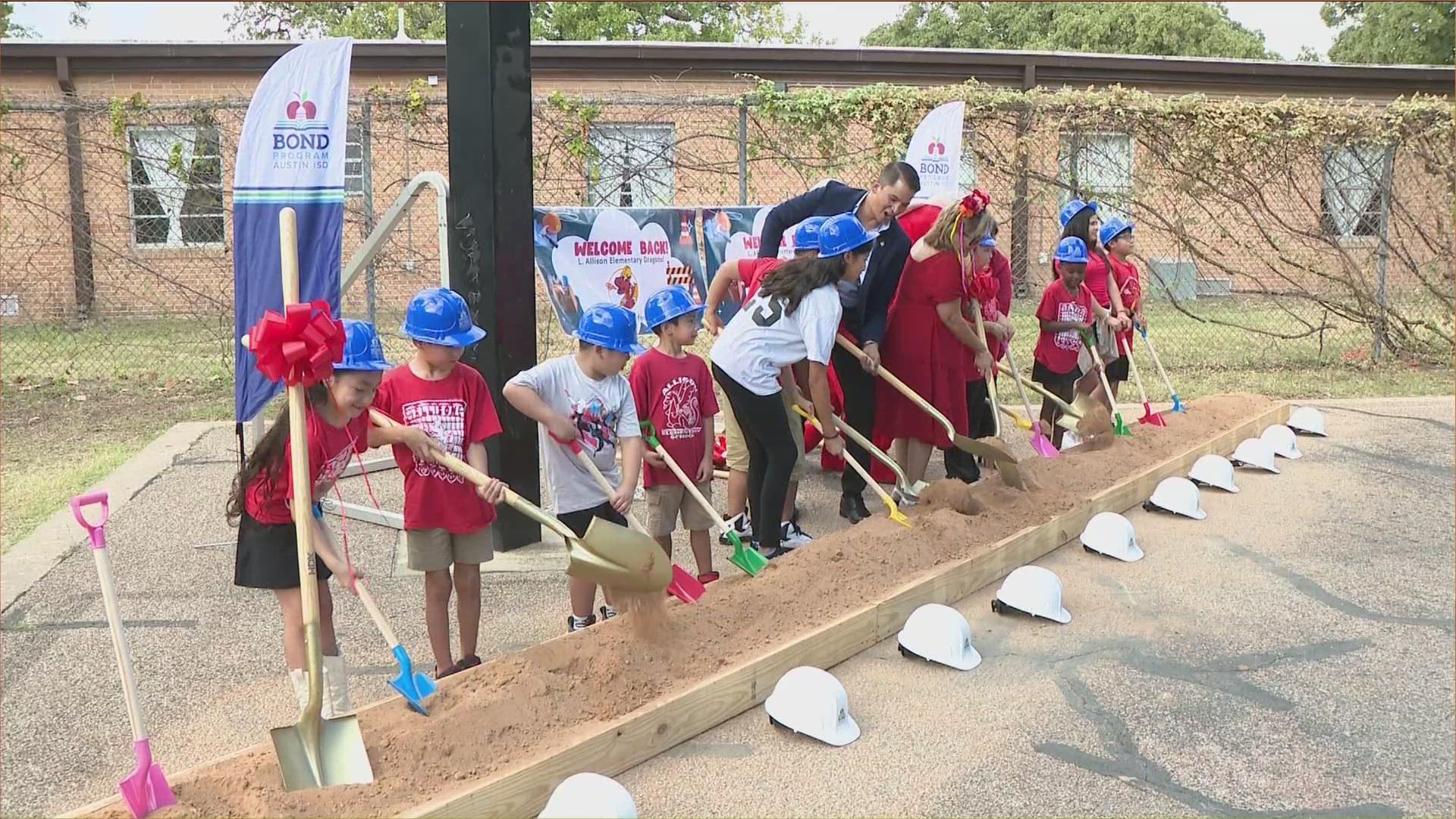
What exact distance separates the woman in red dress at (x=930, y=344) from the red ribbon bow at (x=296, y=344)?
3879 millimetres

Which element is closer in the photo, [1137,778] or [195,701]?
[1137,778]

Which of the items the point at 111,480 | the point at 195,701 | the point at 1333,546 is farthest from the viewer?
the point at 111,480

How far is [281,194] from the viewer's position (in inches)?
203

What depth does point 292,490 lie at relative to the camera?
3396 millimetres

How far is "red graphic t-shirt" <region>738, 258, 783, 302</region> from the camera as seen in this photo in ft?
19.5

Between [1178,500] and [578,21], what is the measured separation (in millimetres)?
29863

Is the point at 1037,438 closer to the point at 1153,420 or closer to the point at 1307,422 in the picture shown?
the point at 1153,420

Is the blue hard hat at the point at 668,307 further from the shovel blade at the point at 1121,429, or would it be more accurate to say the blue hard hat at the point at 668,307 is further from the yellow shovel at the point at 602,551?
the shovel blade at the point at 1121,429

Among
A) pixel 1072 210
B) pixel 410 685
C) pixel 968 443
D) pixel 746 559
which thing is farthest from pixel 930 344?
pixel 410 685

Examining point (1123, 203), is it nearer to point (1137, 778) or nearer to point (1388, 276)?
point (1388, 276)

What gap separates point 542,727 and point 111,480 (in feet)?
16.2

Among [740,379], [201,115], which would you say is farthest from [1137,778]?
→ [201,115]

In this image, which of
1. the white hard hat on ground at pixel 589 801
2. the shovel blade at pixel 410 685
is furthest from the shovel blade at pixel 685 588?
the white hard hat on ground at pixel 589 801

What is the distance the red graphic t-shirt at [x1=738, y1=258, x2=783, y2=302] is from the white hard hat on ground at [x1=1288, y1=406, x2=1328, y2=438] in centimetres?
517
